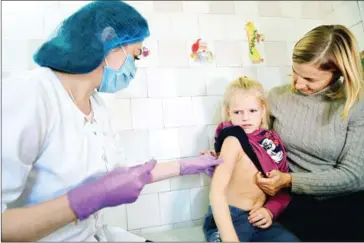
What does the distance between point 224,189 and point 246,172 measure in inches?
5.3

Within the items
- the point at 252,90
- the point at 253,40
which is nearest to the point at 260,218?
the point at 252,90

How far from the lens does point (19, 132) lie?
0.54 meters

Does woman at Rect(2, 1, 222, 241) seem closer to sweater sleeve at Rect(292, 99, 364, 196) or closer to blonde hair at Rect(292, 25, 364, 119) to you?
sweater sleeve at Rect(292, 99, 364, 196)

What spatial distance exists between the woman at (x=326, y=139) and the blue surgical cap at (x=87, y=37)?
62cm

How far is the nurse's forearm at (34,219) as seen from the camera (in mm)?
516

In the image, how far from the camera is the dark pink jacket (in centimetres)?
93

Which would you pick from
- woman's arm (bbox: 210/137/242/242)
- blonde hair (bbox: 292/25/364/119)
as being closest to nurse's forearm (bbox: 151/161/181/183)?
woman's arm (bbox: 210/137/242/242)

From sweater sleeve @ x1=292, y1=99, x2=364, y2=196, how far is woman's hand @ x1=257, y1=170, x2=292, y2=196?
0.03 meters

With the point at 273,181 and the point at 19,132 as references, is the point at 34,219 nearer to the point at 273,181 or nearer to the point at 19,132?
the point at 19,132

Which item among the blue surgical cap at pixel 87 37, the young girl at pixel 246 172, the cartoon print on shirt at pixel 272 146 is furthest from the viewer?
the cartoon print on shirt at pixel 272 146

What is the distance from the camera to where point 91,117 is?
2.59 feet

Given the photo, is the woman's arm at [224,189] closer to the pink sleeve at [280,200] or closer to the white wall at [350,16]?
the pink sleeve at [280,200]

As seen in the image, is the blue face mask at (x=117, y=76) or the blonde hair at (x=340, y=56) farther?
the blonde hair at (x=340, y=56)

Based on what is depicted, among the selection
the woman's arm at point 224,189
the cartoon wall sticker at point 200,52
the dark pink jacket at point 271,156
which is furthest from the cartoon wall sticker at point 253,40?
the woman's arm at point 224,189
